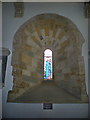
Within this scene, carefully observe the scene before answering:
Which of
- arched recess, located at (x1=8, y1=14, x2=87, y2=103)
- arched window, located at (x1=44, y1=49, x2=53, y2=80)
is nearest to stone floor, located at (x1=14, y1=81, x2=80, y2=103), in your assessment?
arched recess, located at (x1=8, y1=14, x2=87, y2=103)

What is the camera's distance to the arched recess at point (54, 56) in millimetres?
4047

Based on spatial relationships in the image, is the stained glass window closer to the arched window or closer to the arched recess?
the arched window

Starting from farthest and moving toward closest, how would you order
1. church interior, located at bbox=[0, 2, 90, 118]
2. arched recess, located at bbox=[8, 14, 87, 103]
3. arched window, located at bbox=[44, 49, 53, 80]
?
1. arched window, located at bbox=[44, 49, 53, 80]
2. arched recess, located at bbox=[8, 14, 87, 103]
3. church interior, located at bbox=[0, 2, 90, 118]

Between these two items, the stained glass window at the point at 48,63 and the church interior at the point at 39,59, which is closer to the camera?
the church interior at the point at 39,59

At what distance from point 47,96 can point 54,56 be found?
5.07ft

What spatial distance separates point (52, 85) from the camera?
459 centimetres

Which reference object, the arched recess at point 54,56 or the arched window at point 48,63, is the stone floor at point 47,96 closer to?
the arched recess at point 54,56

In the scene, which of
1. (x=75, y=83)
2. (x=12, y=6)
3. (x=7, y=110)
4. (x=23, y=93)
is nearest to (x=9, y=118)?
(x=7, y=110)

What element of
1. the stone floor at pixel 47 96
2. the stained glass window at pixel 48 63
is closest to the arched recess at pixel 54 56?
the stone floor at pixel 47 96

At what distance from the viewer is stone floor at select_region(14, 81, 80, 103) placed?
3891mm

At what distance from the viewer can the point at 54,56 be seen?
16.5 ft

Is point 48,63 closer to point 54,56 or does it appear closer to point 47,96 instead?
point 54,56

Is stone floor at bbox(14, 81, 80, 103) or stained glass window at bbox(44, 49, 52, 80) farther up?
stained glass window at bbox(44, 49, 52, 80)

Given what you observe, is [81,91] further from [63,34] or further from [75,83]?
[63,34]
